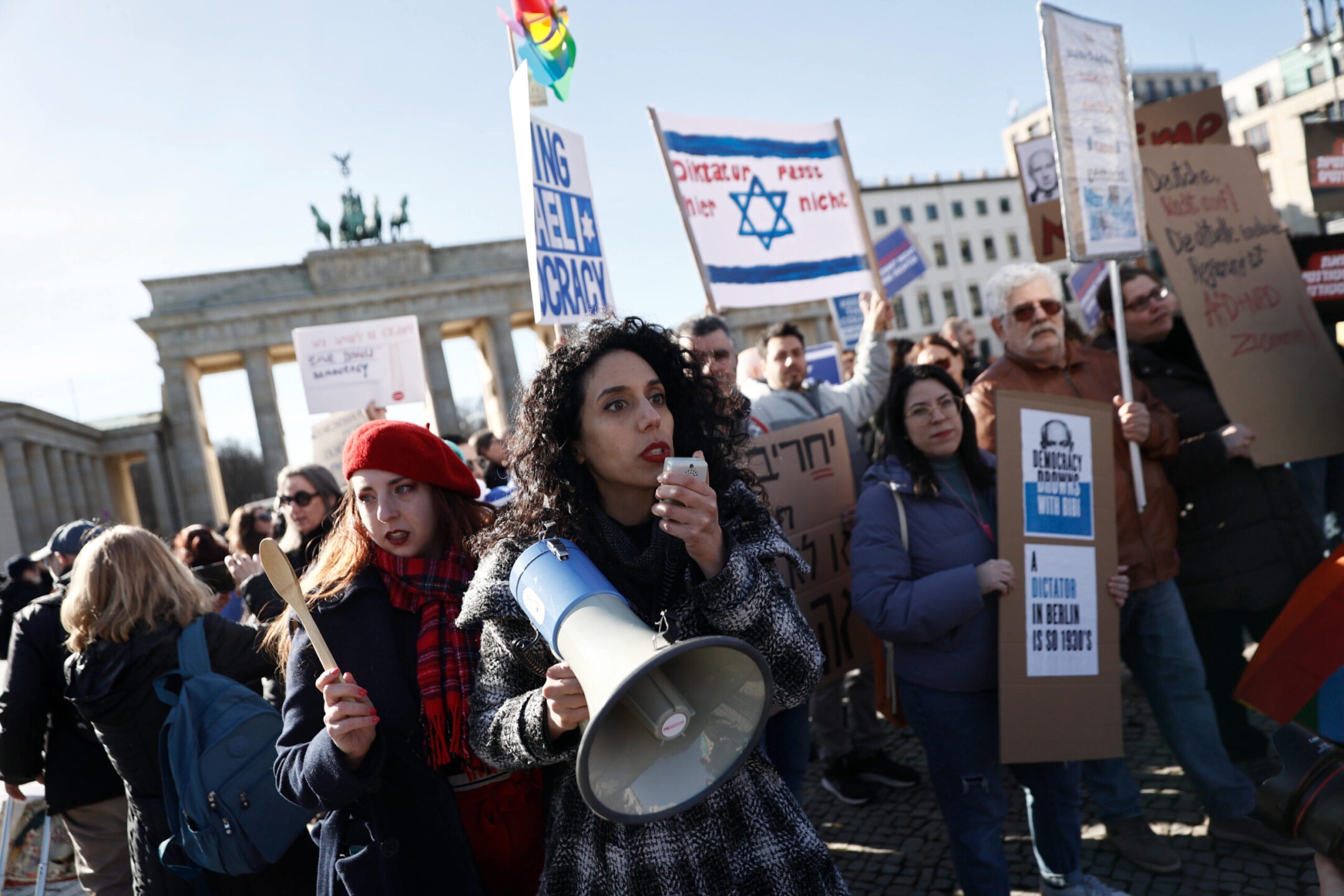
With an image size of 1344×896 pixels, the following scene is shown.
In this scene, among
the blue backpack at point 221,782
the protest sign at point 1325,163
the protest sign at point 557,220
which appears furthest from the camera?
the protest sign at point 1325,163

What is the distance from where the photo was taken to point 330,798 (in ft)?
5.81

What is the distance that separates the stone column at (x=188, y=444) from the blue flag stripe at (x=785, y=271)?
37.9 meters

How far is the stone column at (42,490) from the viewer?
107ft

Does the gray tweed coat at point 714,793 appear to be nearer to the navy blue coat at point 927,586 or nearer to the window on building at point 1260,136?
the navy blue coat at point 927,586

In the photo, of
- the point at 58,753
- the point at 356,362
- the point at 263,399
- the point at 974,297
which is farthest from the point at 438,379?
the point at 974,297

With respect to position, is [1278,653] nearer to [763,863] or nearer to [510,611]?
[763,863]

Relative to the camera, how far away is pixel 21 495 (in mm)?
31594

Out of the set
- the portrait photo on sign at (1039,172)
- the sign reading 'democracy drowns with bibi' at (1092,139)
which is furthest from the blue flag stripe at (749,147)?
the sign reading 'democracy drowns with bibi' at (1092,139)

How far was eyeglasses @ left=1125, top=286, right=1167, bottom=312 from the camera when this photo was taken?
4125 mm

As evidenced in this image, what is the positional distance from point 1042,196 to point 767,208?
2073 millimetres

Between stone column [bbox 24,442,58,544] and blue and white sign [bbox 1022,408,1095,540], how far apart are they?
124ft

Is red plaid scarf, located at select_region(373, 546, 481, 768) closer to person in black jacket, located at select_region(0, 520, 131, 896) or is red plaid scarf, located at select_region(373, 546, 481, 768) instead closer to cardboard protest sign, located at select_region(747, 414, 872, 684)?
cardboard protest sign, located at select_region(747, 414, 872, 684)

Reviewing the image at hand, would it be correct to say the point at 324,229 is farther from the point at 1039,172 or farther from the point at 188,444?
the point at 1039,172

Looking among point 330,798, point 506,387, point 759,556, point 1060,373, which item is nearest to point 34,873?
point 330,798
